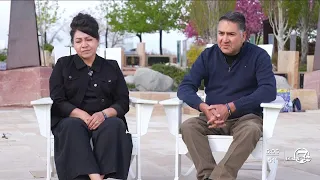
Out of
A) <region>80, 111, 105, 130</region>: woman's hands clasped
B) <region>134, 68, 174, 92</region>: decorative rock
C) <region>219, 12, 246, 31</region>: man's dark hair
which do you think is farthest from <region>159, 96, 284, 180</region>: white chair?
<region>134, 68, 174, 92</region>: decorative rock

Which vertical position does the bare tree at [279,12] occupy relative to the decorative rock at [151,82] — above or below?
above

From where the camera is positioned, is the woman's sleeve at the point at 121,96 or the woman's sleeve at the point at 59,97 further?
the woman's sleeve at the point at 121,96

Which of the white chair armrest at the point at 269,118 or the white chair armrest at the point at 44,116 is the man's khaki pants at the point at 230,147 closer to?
the white chair armrest at the point at 269,118

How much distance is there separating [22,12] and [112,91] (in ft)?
25.4

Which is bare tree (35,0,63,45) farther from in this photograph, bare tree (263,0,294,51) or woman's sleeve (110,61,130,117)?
woman's sleeve (110,61,130,117)

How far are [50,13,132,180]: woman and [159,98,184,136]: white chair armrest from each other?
0.29m

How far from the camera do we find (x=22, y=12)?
11.2 meters

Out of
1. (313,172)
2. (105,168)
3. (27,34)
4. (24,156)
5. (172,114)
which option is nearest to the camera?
(105,168)

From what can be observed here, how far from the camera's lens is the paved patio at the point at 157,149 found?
4.58 meters

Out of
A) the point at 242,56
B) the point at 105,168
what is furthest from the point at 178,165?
the point at 242,56

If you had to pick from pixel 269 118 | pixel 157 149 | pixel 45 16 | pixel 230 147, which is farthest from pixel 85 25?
pixel 45 16

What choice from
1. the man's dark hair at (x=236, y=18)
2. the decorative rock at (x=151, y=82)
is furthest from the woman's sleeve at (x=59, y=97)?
the decorative rock at (x=151, y=82)

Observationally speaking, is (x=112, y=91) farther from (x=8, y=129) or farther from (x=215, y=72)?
(x=8, y=129)

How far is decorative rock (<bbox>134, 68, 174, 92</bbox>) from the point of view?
12327 millimetres
